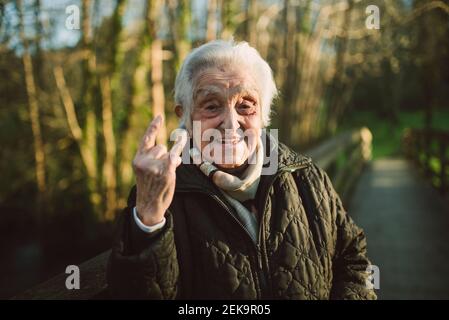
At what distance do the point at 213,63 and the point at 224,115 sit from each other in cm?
24

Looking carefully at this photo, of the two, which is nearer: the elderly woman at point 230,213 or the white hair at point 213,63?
the elderly woman at point 230,213

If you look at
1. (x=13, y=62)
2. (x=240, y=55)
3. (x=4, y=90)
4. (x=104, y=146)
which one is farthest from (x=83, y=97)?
(x=240, y=55)

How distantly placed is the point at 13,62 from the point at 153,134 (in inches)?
345

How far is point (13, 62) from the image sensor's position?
27.5 ft

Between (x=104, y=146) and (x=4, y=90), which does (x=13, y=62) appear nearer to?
(x=4, y=90)

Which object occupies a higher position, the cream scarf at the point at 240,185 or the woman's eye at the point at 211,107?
the woman's eye at the point at 211,107

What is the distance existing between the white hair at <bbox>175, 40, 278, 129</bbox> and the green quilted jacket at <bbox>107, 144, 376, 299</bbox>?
1.01ft

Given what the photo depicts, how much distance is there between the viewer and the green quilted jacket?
48.7 inches

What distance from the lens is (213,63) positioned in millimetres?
1602

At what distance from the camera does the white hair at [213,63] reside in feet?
5.28

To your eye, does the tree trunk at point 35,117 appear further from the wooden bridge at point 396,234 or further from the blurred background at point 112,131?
the wooden bridge at point 396,234

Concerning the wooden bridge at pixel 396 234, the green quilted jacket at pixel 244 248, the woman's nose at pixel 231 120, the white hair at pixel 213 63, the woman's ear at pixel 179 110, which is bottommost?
the wooden bridge at pixel 396 234

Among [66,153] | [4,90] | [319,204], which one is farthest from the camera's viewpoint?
[66,153]

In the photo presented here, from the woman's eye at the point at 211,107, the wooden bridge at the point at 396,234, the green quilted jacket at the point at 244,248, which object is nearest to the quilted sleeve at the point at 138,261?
the green quilted jacket at the point at 244,248
